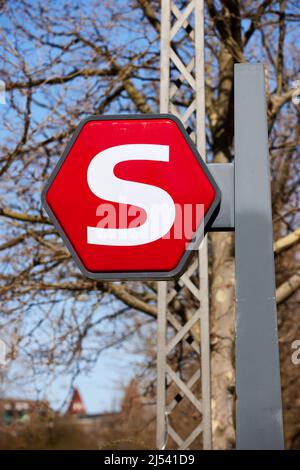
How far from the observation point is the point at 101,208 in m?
2.44

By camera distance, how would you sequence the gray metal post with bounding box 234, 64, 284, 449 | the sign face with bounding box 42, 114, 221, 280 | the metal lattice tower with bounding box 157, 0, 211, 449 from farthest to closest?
the metal lattice tower with bounding box 157, 0, 211, 449
the sign face with bounding box 42, 114, 221, 280
the gray metal post with bounding box 234, 64, 284, 449

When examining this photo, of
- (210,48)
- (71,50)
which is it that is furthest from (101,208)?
(210,48)

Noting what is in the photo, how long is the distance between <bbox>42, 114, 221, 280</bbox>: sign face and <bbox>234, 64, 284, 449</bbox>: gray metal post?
14cm

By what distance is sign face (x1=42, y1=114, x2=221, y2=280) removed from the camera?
7.82ft

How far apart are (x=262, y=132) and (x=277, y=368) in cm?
85

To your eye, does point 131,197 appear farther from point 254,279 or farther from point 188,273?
point 188,273

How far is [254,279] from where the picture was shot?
90.2 inches

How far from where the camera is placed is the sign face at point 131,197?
238cm

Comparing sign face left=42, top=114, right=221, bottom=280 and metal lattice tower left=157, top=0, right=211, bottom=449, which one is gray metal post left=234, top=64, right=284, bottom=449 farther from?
metal lattice tower left=157, top=0, right=211, bottom=449

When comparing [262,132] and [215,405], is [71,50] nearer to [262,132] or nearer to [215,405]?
[215,405]

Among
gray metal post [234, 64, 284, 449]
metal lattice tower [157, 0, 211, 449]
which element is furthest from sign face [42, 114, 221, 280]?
metal lattice tower [157, 0, 211, 449]

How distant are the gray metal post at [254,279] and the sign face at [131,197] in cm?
14

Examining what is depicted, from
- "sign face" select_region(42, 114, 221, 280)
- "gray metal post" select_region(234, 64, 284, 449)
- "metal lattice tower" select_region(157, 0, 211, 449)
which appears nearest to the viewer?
"gray metal post" select_region(234, 64, 284, 449)

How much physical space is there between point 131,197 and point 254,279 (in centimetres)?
51
